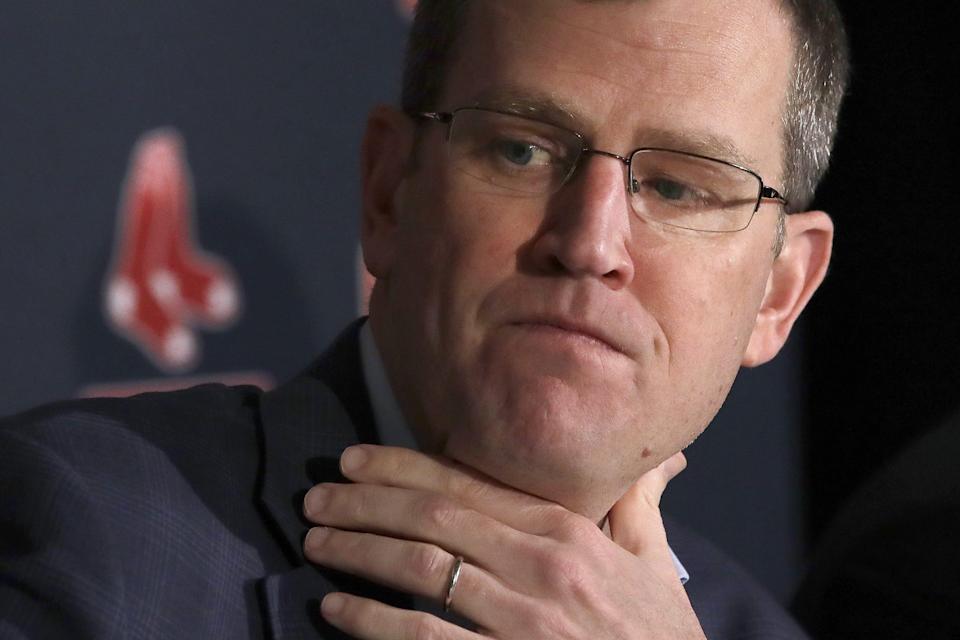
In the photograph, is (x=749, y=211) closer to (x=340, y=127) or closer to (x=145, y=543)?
(x=145, y=543)

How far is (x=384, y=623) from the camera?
4.65ft

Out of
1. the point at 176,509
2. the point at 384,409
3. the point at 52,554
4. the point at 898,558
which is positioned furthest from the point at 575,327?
the point at 898,558

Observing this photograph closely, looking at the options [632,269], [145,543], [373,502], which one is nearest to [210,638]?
[145,543]

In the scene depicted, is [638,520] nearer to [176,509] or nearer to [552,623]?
[552,623]

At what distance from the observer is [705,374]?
5.31ft

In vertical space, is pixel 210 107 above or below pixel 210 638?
above

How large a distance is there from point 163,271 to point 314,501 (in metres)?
1.18

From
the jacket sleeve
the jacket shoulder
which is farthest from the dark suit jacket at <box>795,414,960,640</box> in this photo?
the jacket sleeve

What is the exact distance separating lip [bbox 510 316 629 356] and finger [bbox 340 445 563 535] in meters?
0.20

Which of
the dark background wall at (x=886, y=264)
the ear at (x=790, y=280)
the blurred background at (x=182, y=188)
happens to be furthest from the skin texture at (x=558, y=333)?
the dark background wall at (x=886, y=264)

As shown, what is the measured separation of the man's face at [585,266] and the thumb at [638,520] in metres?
0.09

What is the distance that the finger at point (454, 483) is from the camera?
1520 millimetres

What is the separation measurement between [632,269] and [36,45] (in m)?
1.37

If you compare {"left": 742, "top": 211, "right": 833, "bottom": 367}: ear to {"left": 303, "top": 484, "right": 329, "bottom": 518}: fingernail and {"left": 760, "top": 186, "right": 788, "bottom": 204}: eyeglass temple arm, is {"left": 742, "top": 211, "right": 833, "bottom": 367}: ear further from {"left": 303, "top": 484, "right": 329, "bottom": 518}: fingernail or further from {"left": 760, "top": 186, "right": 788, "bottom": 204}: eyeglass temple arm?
{"left": 303, "top": 484, "right": 329, "bottom": 518}: fingernail
